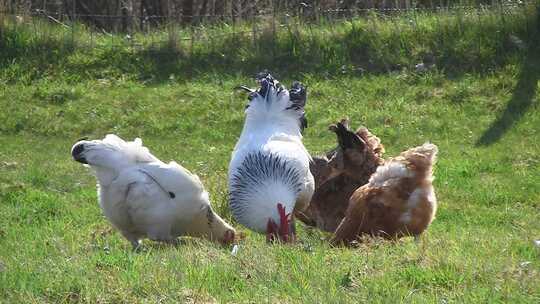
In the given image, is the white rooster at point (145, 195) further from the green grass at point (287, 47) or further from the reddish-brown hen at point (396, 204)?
the green grass at point (287, 47)

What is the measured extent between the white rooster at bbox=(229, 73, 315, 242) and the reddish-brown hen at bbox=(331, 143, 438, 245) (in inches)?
21.9

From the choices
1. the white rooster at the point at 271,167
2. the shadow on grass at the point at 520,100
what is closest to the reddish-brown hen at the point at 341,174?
the white rooster at the point at 271,167

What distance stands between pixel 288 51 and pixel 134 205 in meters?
7.98

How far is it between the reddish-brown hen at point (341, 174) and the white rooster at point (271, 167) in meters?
0.48

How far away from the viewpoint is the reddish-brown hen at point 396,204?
316 inches

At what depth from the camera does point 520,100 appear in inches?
555

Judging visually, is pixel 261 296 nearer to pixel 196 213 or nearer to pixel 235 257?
pixel 235 257

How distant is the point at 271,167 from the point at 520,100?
22.4 feet

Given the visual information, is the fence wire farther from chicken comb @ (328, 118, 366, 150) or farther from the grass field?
chicken comb @ (328, 118, 366, 150)

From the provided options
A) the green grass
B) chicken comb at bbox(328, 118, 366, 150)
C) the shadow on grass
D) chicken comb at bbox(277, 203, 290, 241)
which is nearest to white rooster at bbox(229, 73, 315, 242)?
chicken comb at bbox(277, 203, 290, 241)

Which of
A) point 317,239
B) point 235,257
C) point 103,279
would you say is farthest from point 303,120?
point 103,279

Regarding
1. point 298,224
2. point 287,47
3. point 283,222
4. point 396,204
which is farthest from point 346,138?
point 287,47

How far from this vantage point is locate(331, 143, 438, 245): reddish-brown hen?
26.4 ft

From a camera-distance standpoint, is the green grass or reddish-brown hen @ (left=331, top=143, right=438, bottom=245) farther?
the green grass
